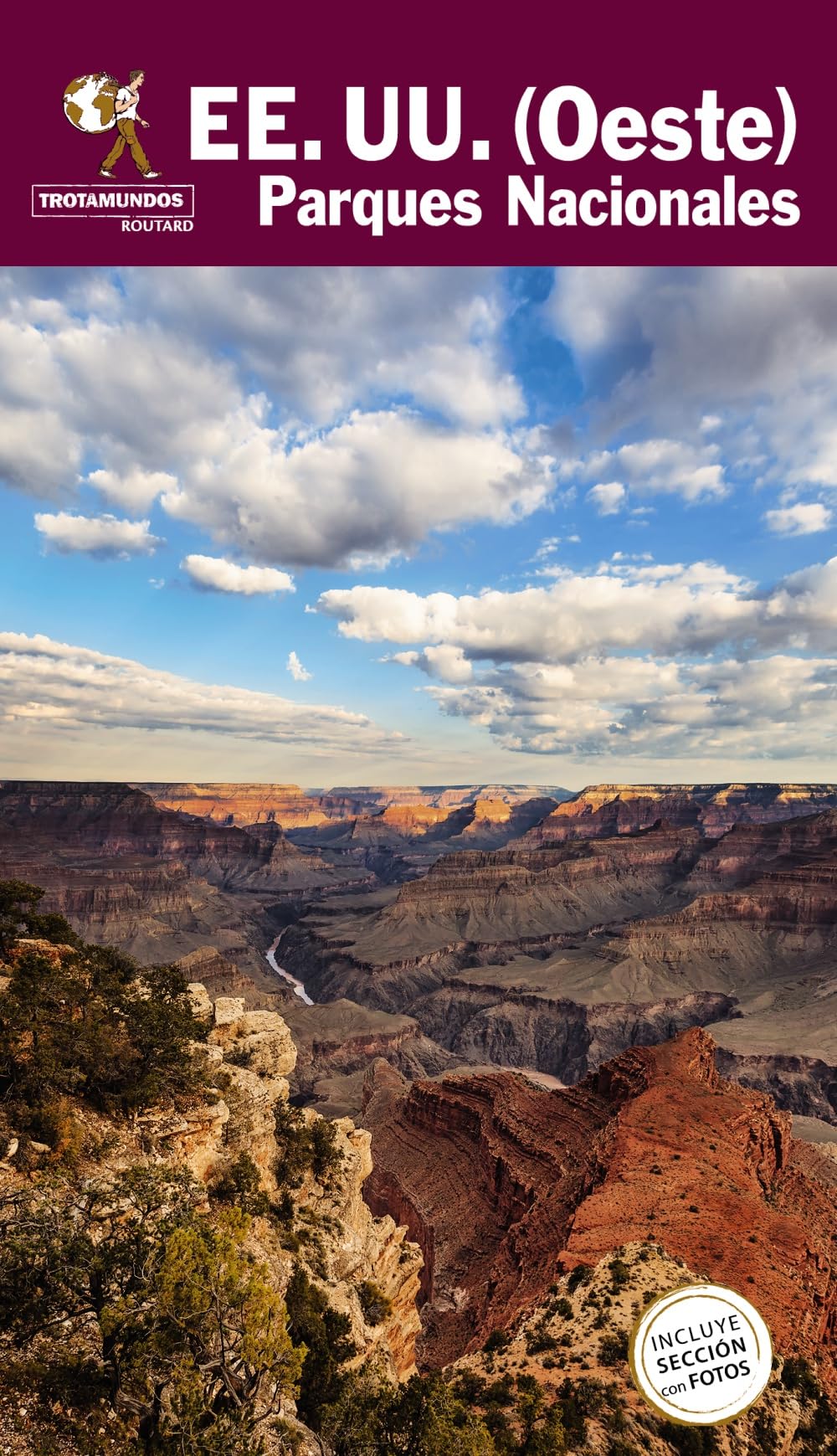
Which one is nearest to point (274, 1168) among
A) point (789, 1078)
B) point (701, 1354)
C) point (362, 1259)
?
point (362, 1259)

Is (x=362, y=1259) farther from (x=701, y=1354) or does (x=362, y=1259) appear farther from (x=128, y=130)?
(x=128, y=130)

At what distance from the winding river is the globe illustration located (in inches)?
5081

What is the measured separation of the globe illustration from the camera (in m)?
20.8

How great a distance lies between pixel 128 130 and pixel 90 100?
1201mm

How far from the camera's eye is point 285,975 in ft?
530

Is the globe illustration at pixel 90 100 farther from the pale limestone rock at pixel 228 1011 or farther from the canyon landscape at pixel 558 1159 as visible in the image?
the pale limestone rock at pixel 228 1011

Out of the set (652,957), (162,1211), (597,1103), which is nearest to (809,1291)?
(597,1103)

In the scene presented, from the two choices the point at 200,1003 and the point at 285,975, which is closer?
the point at 200,1003

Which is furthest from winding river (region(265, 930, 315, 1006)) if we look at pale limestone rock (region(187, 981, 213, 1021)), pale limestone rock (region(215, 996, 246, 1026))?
pale limestone rock (region(187, 981, 213, 1021))

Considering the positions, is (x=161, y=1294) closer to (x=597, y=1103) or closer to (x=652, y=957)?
(x=597, y=1103)

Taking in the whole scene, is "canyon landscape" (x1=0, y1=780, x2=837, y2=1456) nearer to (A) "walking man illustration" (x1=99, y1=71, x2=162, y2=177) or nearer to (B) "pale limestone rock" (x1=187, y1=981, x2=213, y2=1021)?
(B) "pale limestone rock" (x1=187, y1=981, x2=213, y2=1021)

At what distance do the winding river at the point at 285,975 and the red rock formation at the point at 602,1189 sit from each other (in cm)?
8681

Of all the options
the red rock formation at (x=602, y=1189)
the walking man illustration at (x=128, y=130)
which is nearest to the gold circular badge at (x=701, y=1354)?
the red rock formation at (x=602, y=1189)

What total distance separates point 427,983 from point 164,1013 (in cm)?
13107
